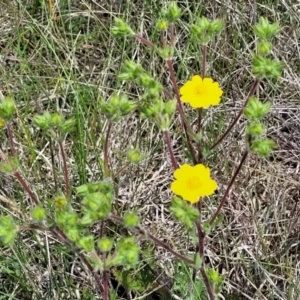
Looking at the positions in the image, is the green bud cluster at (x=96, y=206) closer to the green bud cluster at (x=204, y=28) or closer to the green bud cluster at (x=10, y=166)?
the green bud cluster at (x=10, y=166)

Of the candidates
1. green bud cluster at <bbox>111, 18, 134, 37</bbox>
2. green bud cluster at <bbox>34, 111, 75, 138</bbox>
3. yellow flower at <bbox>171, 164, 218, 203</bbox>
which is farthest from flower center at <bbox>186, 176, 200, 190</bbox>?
green bud cluster at <bbox>111, 18, 134, 37</bbox>

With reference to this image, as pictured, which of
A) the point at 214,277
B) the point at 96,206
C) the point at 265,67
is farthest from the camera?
the point at 214,277

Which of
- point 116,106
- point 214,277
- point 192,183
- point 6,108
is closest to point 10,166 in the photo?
point 6,108

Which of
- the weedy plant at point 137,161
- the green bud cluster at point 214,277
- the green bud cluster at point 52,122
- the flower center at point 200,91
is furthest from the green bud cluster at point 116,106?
the green bud cluster at point 214,277

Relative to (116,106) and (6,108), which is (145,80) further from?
(6,108)

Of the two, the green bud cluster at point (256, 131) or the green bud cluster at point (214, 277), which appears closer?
the green bud cluster at point (256, 131)

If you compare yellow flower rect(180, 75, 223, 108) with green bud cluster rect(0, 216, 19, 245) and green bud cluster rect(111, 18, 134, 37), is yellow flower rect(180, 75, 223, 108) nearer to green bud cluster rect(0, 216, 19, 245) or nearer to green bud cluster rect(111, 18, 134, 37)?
green bud cluster rect(111, 18, 134, 37)

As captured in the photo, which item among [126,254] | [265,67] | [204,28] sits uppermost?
[204,28]

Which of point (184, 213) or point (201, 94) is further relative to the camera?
point (201, 94)

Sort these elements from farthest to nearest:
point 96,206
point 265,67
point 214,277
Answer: point 214,277, point 265,67, point 96,206
